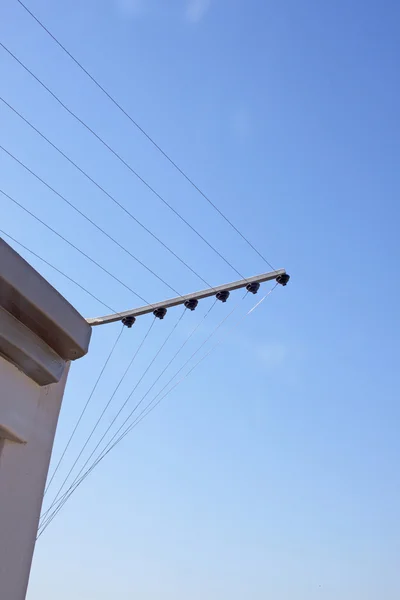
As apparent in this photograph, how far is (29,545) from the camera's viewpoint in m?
4.52

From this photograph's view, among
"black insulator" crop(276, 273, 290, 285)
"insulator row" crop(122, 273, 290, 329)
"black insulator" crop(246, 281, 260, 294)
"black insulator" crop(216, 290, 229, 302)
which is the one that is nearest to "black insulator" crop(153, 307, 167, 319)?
"insulator row" crop(122, 273, 290, 329)

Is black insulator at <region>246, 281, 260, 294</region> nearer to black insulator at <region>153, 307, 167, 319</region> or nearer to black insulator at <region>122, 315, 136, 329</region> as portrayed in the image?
black insulator at <region>153, 307, 167, 319</region>

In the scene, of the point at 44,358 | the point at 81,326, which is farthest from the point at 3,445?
the point at 81,326

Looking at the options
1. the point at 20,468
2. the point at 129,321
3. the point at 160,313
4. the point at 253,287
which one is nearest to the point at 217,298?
the point at 253,287

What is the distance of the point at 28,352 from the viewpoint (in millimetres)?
4645

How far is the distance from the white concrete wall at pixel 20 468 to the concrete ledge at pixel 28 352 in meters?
0.06

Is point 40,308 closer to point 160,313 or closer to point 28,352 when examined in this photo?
point 28,352

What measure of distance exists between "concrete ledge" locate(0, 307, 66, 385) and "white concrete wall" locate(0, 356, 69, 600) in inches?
2.4

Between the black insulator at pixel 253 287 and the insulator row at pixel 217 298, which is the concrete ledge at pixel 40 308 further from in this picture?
the black insulator at pixel 253 287

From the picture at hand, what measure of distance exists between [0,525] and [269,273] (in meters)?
6.10

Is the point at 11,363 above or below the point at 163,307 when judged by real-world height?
below

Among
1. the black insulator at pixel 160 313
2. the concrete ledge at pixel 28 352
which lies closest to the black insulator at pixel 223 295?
the black insulator at pixel 160 313

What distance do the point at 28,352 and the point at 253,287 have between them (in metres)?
5.35

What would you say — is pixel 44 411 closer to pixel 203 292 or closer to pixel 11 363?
pixel 11 363
